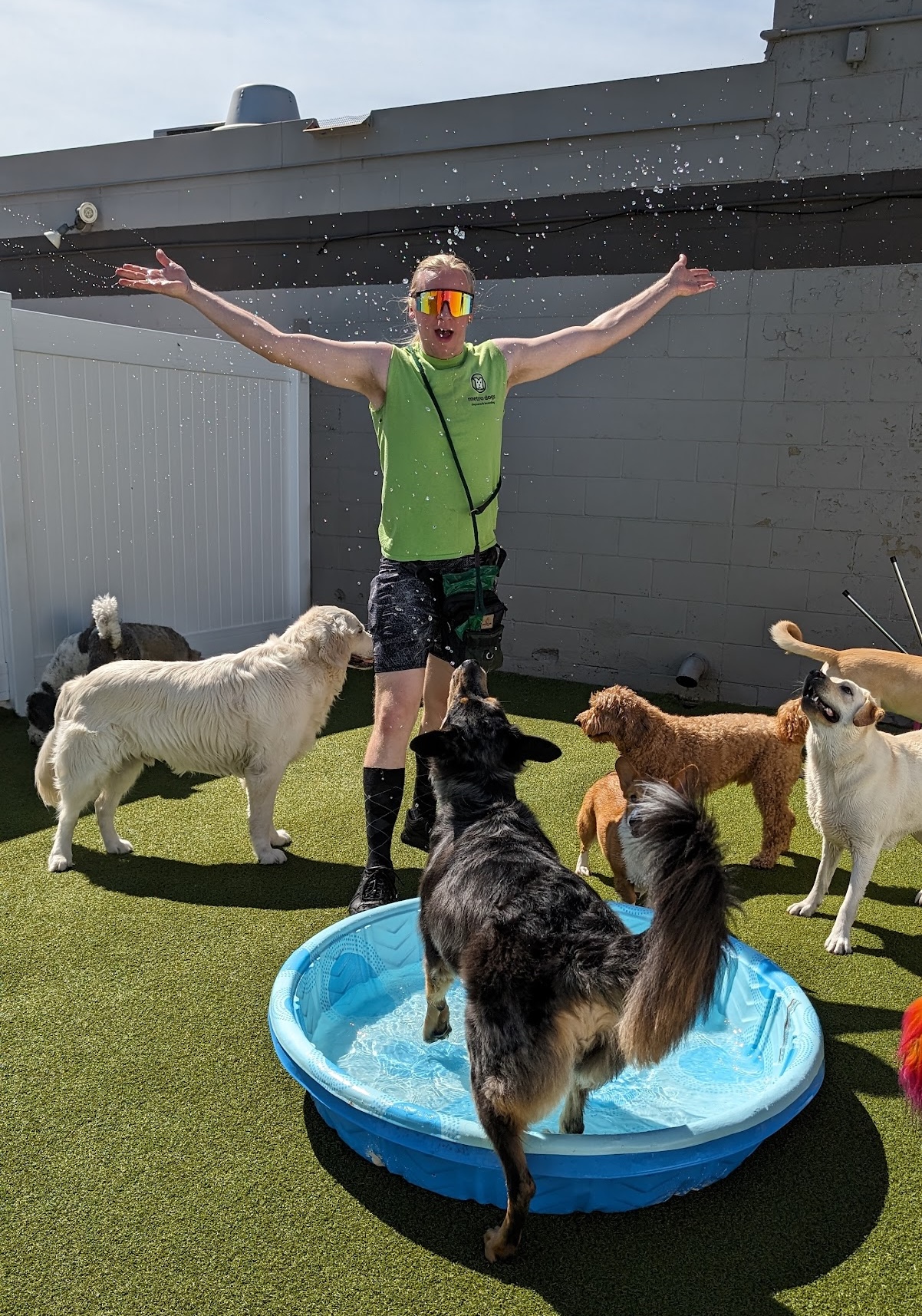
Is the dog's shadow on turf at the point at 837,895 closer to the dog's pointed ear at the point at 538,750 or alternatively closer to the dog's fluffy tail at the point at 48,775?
the dog's pointed ear at the point at 538,750

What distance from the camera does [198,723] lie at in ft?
14.2

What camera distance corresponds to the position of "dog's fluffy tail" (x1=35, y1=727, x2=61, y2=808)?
4375 mm

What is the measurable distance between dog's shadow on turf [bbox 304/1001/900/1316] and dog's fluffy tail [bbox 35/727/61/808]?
246cm

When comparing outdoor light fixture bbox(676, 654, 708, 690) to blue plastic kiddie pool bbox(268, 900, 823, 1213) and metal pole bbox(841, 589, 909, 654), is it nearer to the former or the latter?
metal pole bbox(841, 589, 909, 654)

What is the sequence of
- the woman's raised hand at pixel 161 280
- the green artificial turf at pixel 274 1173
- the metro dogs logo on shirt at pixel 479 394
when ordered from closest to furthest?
1. the green artificial turf at pixel 274 1173
2. the woman's raised hand at pixel 161 280
3. the metro dogs logo on shirt at pixel 479 394

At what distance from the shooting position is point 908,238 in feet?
21.6

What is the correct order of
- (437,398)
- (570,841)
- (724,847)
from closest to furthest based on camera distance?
(724,847) → (437,398) → (570,841)

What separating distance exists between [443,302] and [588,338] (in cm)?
73

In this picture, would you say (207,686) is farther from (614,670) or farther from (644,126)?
(644,126)

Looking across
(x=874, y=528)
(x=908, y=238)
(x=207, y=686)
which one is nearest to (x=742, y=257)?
(x=908, y=238)

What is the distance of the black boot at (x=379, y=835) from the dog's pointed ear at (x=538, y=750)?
1.05 m

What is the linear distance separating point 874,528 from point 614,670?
235cm

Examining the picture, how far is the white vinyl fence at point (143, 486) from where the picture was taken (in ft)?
21.6

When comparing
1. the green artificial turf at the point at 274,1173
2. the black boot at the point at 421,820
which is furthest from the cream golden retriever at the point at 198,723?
the black boot at the point at 421,820
